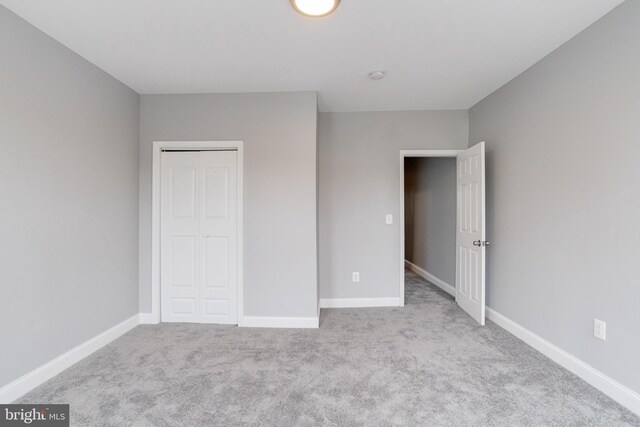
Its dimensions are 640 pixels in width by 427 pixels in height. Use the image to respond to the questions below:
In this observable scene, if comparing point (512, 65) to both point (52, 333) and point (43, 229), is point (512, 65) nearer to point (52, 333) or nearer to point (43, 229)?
point (43, 229)

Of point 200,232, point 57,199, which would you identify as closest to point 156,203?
point 200,232

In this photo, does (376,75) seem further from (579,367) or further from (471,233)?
(579,367)

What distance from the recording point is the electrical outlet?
196 centimetres

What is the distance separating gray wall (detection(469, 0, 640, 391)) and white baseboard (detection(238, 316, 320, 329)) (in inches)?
78.2

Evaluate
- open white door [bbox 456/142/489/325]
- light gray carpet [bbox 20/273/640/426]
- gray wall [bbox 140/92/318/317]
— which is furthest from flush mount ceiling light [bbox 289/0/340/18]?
light gray carpet [bbox 20/273/640/426]

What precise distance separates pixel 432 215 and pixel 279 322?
3.11 metres

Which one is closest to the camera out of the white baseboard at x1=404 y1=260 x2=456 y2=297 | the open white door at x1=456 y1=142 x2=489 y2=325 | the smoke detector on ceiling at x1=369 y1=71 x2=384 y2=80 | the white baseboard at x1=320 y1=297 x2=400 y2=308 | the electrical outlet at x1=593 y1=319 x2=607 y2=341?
the electrical outlet at x1=593 y1=319 x2=607 y2=341

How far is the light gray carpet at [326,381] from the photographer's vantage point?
1.74 metres

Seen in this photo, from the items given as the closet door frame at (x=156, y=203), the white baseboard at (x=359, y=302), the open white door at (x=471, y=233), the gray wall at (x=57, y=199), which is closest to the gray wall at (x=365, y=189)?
the white baseboard at (x=359, y=302)

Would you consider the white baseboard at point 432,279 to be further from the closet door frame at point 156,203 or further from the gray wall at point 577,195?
the closet door frame at point 156,203

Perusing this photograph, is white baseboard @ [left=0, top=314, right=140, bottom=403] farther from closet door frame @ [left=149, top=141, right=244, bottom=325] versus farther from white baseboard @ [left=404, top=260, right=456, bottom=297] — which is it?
white baseboard @ [left=404, top=260, right=456, bottom=297]

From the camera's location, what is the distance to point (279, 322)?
310cm

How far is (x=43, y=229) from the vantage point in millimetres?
2102

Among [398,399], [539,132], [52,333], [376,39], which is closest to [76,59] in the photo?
[52,333]
